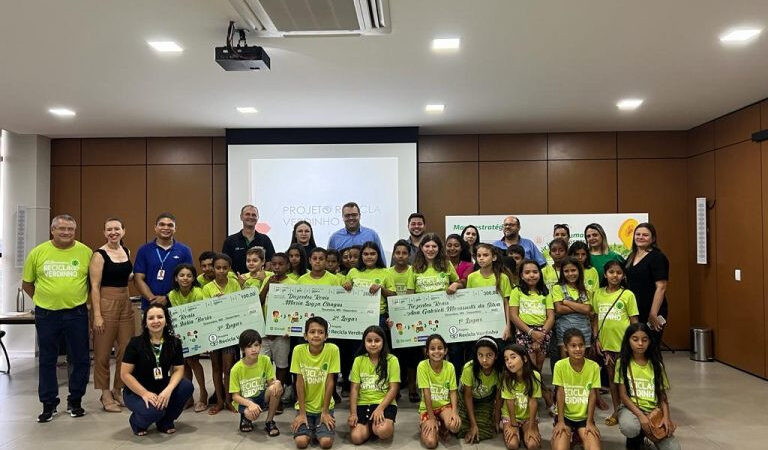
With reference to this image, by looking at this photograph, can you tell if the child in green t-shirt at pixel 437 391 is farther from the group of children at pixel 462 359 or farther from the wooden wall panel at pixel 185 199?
the wooden wall panel at pixel 185 199

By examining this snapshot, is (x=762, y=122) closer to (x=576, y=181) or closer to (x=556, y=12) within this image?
(x=576, y=181)

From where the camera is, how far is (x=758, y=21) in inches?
158

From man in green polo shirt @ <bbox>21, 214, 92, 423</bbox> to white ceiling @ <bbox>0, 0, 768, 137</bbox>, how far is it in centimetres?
155

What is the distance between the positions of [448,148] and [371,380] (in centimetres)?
483

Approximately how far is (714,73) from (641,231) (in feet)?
5.67

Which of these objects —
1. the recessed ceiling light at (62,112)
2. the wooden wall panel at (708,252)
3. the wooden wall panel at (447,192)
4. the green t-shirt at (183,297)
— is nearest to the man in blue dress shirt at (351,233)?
the green t-shirt at (183,297)

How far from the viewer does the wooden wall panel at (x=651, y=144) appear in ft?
26.4

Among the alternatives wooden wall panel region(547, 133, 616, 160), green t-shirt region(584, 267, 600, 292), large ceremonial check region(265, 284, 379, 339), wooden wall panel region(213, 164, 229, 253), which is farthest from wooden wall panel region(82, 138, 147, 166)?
→ green t-shirt region(584, 267, 600, 292)

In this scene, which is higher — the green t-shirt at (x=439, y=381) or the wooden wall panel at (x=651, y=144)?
the wooden wall panel at (x=651, y=144)

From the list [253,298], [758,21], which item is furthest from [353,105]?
[758,21]

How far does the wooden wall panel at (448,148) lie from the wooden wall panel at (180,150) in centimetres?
318

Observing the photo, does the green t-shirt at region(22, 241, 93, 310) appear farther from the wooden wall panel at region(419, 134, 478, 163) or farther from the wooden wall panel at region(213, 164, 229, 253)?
the wooden wall panel at region(419, 134, 478, 163)

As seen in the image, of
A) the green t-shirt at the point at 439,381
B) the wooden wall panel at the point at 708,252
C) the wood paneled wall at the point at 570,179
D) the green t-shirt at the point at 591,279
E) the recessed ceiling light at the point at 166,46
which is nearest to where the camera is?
the green t-shirt at the point at 439,381

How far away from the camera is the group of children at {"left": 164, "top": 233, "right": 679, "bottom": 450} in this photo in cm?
384
